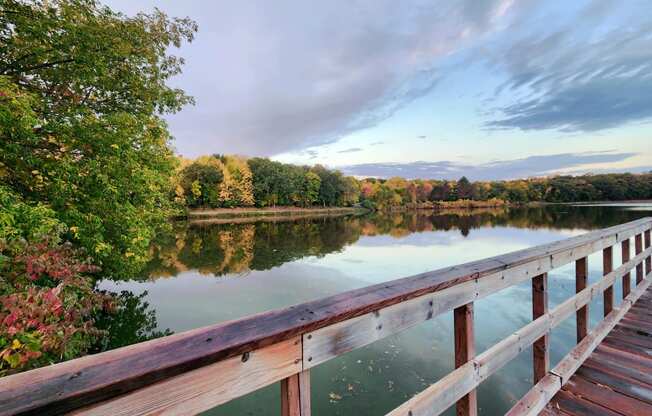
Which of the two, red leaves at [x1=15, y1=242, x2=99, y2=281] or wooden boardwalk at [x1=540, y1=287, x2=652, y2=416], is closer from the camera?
wooden boardwalk at [x1=540, y1=287, x2=652, y2=416]

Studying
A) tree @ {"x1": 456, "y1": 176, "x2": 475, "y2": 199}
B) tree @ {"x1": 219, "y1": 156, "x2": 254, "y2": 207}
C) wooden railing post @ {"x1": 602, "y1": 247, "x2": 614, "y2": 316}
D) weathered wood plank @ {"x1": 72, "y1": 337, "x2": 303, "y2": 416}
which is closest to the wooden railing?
weathered wood plank @ {"x1": 72, "y1": 337, "x2": 303, "y2": 416}

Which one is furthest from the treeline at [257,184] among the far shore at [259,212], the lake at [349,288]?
the lake at [349,288]

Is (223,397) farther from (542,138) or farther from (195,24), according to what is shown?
(542,138)

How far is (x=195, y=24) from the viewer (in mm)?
8367

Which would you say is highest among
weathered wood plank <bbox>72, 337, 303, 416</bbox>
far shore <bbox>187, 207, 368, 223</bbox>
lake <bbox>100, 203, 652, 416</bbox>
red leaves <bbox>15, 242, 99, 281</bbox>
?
weathered wood plank <bbox>72, 337, 303, 416</bbox>

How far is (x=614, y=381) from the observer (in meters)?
2.51

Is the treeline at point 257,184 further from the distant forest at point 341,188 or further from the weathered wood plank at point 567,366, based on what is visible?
the weathered wood plank at point 567,366

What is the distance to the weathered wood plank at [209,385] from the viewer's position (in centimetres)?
70

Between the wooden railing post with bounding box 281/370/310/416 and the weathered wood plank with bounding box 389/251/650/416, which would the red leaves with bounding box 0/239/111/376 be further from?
the weathered wood plank with bounding box 389/251/650/416

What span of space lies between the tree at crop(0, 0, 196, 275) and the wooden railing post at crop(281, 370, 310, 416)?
18.9 feet

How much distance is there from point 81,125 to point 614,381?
839cm

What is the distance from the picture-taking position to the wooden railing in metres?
0.65

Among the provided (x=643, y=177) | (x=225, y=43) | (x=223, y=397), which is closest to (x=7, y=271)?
(x=223, y=397)

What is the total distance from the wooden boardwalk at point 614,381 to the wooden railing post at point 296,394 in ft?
7.15
